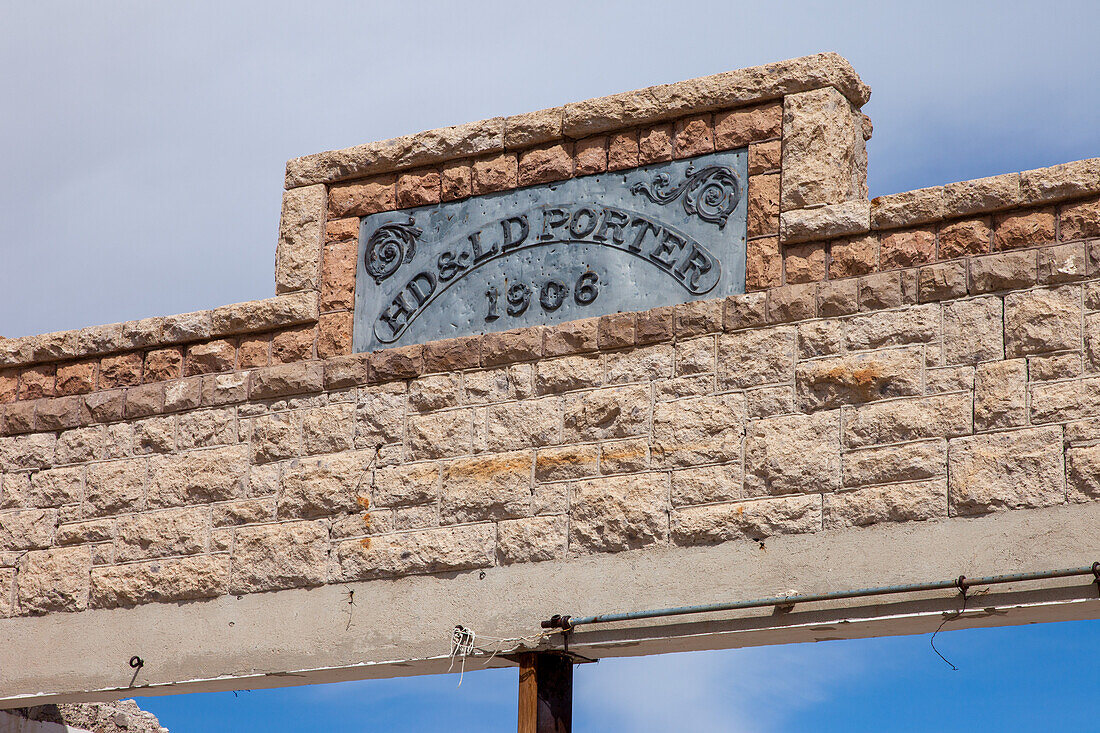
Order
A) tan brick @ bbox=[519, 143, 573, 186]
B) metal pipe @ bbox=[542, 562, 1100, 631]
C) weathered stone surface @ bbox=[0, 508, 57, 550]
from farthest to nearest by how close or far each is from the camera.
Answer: weathered stone surface @ bbox=[0, 508, 57, 550] < tan brick @ bbox=[519, 143, 573, 186] < metal pipe @ bbox=[542, 562, 1100, 631]

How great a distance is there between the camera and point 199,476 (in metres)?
8.48

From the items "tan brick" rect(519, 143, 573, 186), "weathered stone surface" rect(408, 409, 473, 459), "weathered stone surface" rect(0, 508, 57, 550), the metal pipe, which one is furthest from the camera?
"weathered stone surface" rect(0, 508, 57, 550)

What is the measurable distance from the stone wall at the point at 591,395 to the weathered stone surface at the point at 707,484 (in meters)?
0.01

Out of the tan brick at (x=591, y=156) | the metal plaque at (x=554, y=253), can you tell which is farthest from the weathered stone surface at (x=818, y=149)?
the tan brick at (x=591, y=156)

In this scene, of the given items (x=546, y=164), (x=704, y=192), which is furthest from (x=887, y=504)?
(x=546, y=164)

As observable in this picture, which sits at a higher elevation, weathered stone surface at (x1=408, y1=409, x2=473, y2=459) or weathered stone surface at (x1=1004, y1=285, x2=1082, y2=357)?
weathered stone surface at (x1=408, y1=409, x2=473, y2=459)

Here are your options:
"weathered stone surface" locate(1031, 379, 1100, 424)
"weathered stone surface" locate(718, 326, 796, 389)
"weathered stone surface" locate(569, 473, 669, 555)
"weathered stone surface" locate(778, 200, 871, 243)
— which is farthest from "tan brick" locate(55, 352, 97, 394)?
"weathered stone surface" locate(1031, 379, 1100, 424)

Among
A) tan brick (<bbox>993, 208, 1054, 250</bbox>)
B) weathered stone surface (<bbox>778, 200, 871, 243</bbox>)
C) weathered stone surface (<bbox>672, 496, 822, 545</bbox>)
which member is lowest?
weathered stone surface (<bbox>672, 496, 822, 545</bbox>)

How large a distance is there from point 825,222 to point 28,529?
4.91m

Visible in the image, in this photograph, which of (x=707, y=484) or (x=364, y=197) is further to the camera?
(x=364, y=197)

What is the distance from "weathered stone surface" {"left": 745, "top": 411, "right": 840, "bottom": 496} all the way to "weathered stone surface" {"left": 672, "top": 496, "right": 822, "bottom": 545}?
0.07m

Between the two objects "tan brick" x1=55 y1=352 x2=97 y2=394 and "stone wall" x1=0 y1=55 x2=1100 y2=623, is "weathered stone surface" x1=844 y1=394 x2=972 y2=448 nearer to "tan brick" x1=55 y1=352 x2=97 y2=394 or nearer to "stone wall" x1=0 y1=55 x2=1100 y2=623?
"stone wall" x1=0 y1=55 x2=1100 y2=623

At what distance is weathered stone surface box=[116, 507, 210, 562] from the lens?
8.38 m

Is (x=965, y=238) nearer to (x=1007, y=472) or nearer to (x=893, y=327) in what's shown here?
(x=893, y=327)
